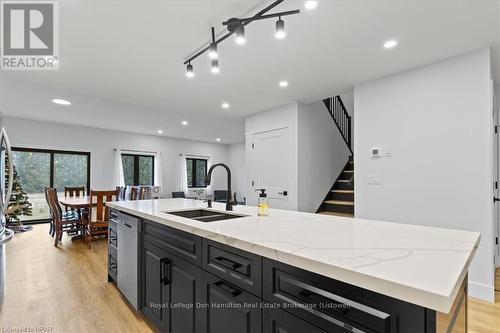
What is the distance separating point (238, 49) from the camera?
8.38 feet

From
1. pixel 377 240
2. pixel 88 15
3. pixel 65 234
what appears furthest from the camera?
pixel 65 234

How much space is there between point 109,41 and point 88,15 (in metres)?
0.39

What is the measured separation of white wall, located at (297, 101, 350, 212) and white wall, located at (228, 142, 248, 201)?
5031 millimetres

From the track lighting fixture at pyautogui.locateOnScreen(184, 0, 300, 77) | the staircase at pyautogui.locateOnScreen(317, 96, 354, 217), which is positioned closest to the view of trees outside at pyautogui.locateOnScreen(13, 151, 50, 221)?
the track lighting fixture at pyautogui.locateOnScreen(184, 0, 300, 77)

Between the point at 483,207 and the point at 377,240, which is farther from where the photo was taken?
the point at 483,207

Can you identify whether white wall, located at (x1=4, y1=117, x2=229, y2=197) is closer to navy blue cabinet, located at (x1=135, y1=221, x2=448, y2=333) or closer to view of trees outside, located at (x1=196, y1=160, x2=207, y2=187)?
view of trees outside, located at (x1=196, y1=160, x2=207, y2=187)

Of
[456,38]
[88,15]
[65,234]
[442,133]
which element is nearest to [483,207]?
[442,133]

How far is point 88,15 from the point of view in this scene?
6.47 feet

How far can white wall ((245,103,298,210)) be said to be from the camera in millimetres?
4316

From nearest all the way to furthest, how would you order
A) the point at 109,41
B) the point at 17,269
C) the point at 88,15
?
the point at 88,15, the point at 109,41, the point at 17,269

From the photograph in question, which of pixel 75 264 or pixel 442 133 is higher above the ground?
pixel 442 133

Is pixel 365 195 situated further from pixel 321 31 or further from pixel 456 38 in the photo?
pixel 321 31

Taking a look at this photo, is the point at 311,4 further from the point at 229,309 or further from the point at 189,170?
the point at 189,170

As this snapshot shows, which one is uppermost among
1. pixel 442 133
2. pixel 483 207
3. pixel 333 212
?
pixel 442 133
